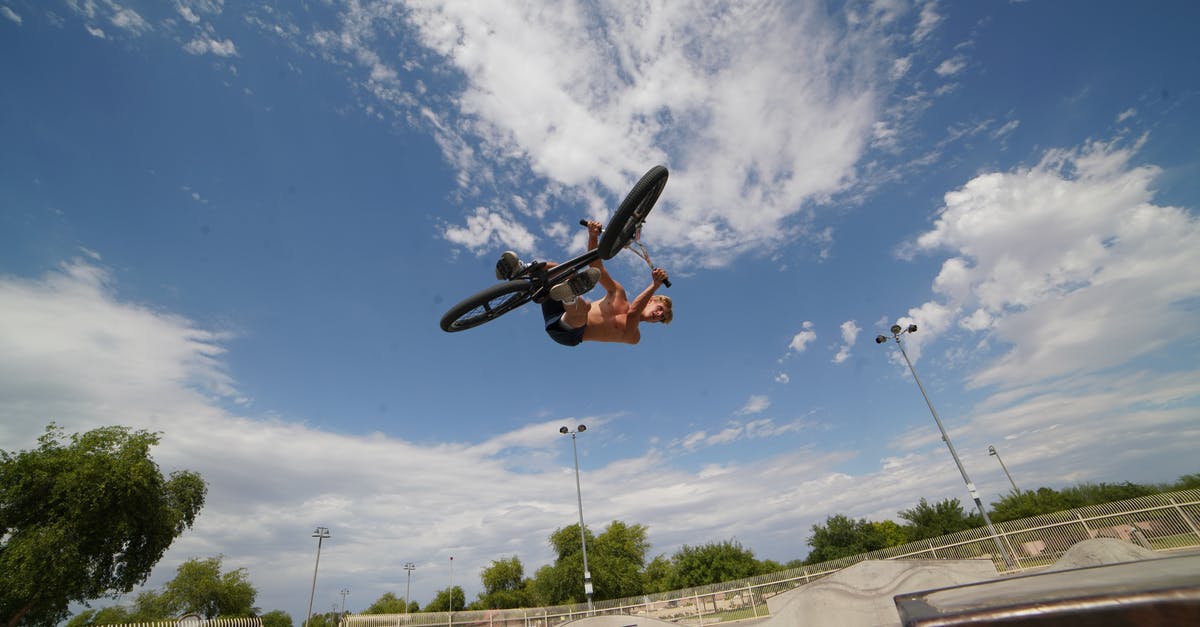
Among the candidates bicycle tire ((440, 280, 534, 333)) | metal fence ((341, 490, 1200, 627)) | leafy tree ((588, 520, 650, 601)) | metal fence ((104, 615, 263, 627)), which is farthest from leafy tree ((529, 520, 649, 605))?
bicycle tire ((440, 280, 534, 333))

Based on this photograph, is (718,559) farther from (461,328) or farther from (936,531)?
(461,328)

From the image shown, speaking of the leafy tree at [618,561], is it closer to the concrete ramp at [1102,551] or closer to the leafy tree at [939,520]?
the leafy tree at [939,520]

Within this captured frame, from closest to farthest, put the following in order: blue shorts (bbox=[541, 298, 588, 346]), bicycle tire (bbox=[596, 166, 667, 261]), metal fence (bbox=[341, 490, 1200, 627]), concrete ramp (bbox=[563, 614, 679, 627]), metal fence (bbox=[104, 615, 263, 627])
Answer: blue shorts (bbox=[541, 298, 588, 346]) < bicycle tire (bbox=[596, 166, 667, 261]) < concrete ramp (bbox=[563, 614, 679, 627]) < metal fence (bbox=[341, 490, 1200, 627]) < metal fence (bbox=[104, 615, 263, 627])

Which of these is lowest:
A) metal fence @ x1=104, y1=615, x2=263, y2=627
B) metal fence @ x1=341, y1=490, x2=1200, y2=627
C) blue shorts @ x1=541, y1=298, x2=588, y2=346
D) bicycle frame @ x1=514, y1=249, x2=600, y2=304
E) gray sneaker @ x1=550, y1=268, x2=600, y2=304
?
metal fence @ x1=341, y1=490, x2=1200, y2=627

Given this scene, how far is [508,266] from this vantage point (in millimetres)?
7559

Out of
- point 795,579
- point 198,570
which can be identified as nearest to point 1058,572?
point 795,579

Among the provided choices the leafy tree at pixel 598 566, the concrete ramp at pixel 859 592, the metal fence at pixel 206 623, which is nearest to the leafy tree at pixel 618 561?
the leafy tree at pixel 598 566

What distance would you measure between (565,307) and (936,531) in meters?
40.7

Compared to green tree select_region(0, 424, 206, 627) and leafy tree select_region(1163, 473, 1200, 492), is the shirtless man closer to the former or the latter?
green tree select_region(0, 424, 206, 627)

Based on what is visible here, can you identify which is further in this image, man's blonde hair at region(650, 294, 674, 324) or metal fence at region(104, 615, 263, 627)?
metal fence at region(104, 615, 263, 627)

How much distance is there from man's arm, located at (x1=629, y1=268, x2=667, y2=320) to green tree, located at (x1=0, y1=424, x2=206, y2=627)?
90.2 ft

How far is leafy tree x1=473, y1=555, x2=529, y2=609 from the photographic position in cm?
5638

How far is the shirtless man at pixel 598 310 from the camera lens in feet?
21.6

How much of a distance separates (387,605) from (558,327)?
89.4 metres
